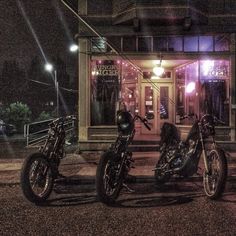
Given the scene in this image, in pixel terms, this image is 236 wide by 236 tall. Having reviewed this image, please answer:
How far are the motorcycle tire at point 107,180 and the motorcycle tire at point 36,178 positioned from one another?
3.60 ft

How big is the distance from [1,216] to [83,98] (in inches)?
363

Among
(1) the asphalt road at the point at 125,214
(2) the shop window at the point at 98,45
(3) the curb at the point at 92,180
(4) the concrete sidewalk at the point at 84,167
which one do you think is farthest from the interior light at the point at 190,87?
(1) the asphalt road at the point at 125,214

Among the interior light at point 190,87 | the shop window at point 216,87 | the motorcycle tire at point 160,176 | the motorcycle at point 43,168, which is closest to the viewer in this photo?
the motorcycle at point 43,168

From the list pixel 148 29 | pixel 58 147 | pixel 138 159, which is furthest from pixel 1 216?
pixel 148 29

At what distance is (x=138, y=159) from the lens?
44.8ft

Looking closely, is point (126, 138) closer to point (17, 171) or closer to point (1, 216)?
point (1, 216)

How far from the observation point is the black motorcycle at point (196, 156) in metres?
8.00

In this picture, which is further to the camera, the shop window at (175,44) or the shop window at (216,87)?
the shop window at (175,44)

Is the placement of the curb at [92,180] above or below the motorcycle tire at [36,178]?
below

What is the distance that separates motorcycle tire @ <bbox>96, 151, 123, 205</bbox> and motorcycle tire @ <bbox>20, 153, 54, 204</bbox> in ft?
3.60

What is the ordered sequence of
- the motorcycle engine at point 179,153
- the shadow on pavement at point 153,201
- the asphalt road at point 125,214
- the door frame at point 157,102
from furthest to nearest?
the door frame at point 157,102 → the motorcycle engine at point 179,153 → the shadow on pavement at point 153,201 → the asphalt road at point 125,214

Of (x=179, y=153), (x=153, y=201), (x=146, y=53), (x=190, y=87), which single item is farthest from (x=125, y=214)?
(x=190, y=87)

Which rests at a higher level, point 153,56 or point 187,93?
point 153,56

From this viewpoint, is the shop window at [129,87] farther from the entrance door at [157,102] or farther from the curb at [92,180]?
the curb at [92,180]
